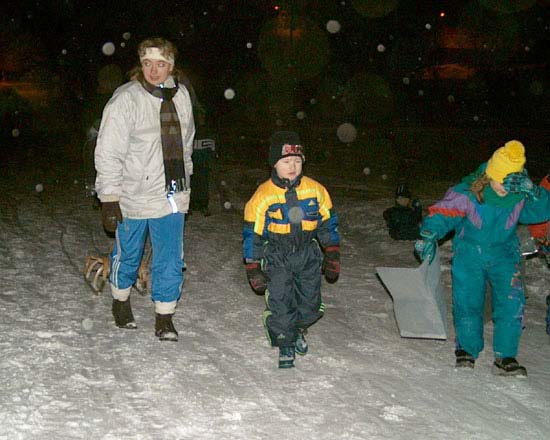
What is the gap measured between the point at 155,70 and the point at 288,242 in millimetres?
1433

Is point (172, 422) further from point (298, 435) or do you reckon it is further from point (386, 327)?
point (386, 327)

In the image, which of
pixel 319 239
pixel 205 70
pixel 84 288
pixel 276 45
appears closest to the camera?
pixel 319 239

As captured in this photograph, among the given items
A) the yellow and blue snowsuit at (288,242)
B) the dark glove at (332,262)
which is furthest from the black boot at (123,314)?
the dark glove at (332,262)

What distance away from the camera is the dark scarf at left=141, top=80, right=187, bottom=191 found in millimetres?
5107

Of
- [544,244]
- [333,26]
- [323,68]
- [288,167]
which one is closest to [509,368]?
[544,244]

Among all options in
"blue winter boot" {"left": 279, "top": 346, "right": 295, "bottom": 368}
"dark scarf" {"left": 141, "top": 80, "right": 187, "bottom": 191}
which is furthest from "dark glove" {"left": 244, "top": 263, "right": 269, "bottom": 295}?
"dark scarf" {"left": 141, "top": 80, "right": 187, "bottom": 191}

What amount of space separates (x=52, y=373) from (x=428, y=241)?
2555 millimetres

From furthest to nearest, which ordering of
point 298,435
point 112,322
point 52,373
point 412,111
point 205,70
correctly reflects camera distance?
point 205,70, point 412,111, point 112,322, point 52,373, point 298,435

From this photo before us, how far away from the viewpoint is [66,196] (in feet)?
38.9

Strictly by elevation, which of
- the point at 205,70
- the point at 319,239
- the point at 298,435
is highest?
the point at 205,70

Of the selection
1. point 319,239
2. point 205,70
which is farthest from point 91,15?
point 319,239

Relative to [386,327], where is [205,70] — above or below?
above

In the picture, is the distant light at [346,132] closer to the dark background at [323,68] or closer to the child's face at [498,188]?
the dark background at [323,68]

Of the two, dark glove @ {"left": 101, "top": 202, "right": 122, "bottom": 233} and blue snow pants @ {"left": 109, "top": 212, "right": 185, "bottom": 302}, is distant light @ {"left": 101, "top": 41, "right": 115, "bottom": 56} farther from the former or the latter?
dark glove @ {"left": 101, "top": 202, "right": 122, "bottom": 233}
